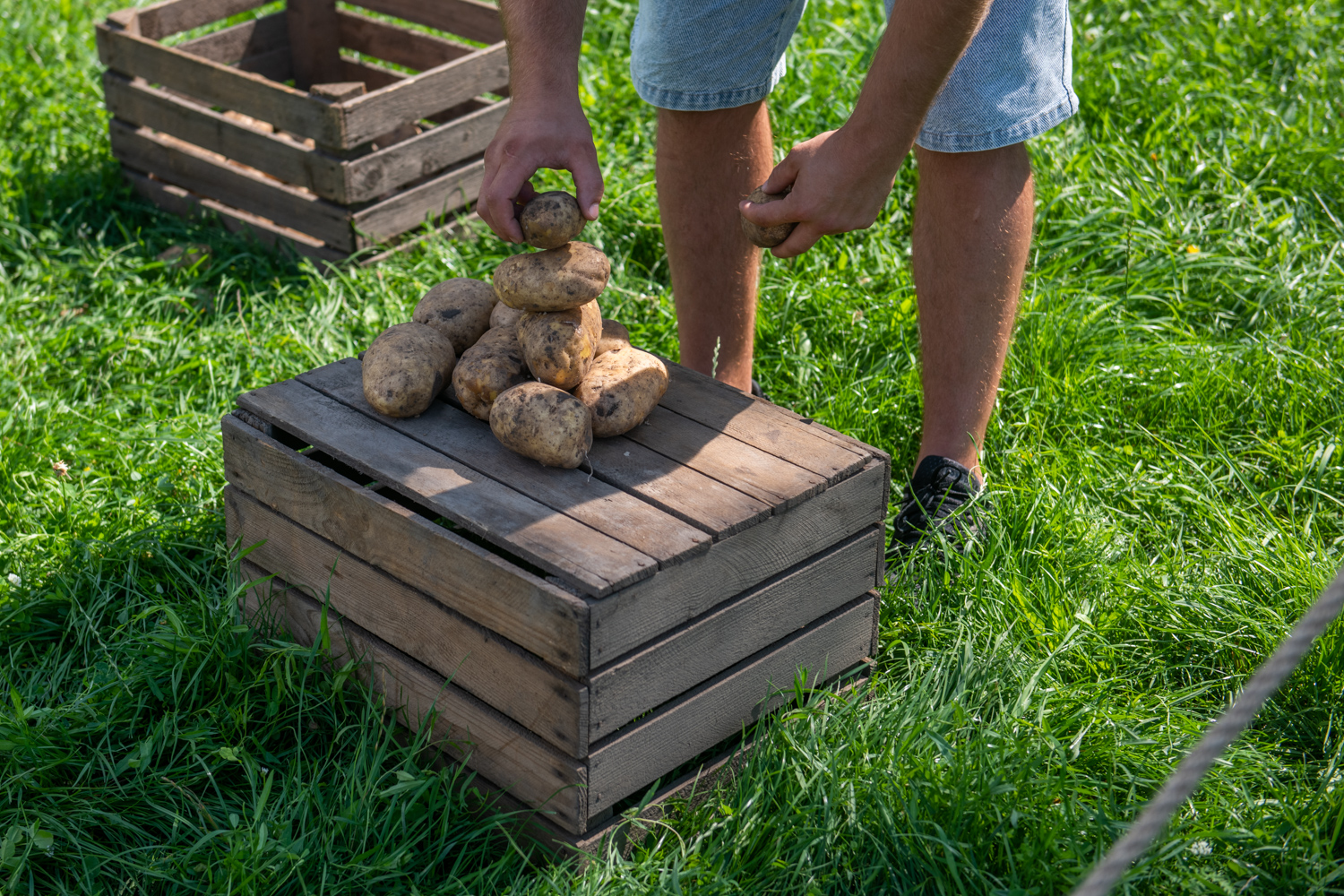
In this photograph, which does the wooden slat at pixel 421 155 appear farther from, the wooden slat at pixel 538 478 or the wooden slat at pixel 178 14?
the wooden slat at pixel 538 478

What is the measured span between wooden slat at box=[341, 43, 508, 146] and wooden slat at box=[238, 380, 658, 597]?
1.68 meters

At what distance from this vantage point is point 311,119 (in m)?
3.93

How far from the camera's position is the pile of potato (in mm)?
2270

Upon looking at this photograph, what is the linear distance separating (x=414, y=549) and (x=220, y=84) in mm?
2691

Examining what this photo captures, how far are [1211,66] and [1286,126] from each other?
0.44 m

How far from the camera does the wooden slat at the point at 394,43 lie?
15.3ft

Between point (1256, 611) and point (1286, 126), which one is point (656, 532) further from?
point (1286, 126)

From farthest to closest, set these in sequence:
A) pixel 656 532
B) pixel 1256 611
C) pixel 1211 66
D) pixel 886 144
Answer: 1. pixel 1211 66
2. pixel 1256 611
3. pixel 886 144
4. pixel 656 532

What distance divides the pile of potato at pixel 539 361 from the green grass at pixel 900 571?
1.88ft

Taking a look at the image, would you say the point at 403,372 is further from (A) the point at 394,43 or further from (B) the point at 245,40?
(B) the point at 245,40

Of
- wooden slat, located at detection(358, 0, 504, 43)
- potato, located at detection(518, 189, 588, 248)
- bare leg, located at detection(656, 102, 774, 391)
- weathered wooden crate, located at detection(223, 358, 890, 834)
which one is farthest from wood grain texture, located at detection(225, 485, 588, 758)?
wooden slat, located at detection(358, 0, 504, 43)

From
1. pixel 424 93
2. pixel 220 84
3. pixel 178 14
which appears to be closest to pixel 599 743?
pixel 424 93

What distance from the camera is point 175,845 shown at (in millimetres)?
2115

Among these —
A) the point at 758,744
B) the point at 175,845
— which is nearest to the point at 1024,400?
the point at 758,744
